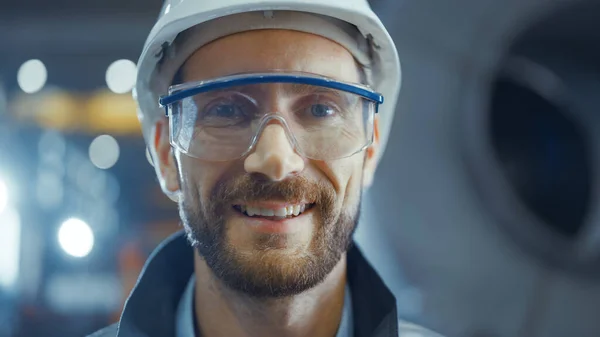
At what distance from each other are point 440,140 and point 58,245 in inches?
41.2

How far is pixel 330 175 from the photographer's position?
77cm

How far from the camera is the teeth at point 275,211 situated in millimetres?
736

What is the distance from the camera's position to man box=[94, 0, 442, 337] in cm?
74

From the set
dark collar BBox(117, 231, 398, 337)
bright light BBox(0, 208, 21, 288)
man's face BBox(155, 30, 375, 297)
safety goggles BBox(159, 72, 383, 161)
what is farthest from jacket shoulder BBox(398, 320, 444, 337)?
bright light BBox(0, 208, 21, 288)

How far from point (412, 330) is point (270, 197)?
0.36 m

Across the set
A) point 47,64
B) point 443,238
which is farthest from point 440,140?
point 47,64

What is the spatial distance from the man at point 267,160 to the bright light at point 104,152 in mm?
927

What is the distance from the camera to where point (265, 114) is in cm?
76

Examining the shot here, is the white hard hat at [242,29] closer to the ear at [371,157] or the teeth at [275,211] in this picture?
the ear at [371,157]

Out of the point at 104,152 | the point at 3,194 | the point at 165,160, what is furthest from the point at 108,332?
the point at 104,152

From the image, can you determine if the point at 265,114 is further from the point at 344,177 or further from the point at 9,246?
the point at 9,246

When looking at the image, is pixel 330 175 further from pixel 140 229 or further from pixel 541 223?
pixel 140 229

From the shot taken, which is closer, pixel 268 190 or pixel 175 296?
pixel 268 190

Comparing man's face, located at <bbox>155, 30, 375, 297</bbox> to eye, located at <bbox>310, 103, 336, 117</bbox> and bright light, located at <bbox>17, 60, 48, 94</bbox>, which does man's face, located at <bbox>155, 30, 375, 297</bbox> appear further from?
bright light, located at <bbox>17, 60, 48, 94</bbox>
